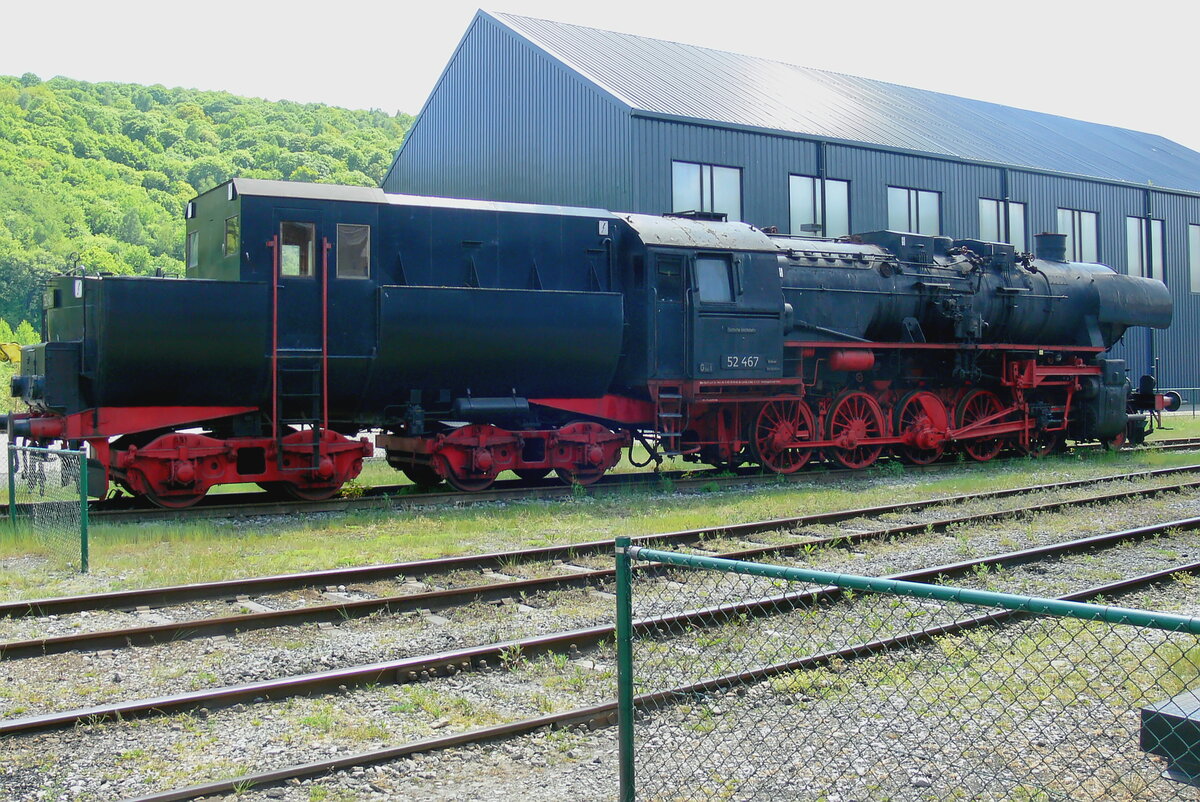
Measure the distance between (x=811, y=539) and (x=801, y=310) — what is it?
6717 mm

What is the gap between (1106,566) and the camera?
31.2 feet

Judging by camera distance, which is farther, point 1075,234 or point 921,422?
point 1075,234

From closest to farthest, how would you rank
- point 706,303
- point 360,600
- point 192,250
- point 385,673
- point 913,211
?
point 385,673, point 360,600, point 192,250, point 706,303, point 913,211

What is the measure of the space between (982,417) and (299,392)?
12.6 meters

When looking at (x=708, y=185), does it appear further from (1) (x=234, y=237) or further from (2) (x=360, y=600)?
(2) (x=360, y=600)

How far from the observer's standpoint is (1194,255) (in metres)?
38.8

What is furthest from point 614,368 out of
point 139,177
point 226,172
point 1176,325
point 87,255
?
point 139,177

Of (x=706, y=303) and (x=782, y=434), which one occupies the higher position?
(x=706, y=303)

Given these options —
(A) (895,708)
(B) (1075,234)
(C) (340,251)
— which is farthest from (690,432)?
(B) (1075,234)

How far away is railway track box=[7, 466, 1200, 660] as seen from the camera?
6.87 meters

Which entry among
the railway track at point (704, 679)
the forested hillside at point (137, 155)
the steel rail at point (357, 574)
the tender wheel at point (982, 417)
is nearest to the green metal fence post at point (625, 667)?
the railway track at point (704, 679)

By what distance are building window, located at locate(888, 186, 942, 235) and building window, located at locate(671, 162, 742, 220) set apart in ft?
18.5

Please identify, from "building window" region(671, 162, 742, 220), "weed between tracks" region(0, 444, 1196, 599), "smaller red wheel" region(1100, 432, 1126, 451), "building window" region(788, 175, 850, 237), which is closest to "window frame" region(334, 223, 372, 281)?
"weed between tracks" region(0, 444, 1196, 599)

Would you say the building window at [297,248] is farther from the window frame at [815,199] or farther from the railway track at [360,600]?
the window frame at [815,199]
